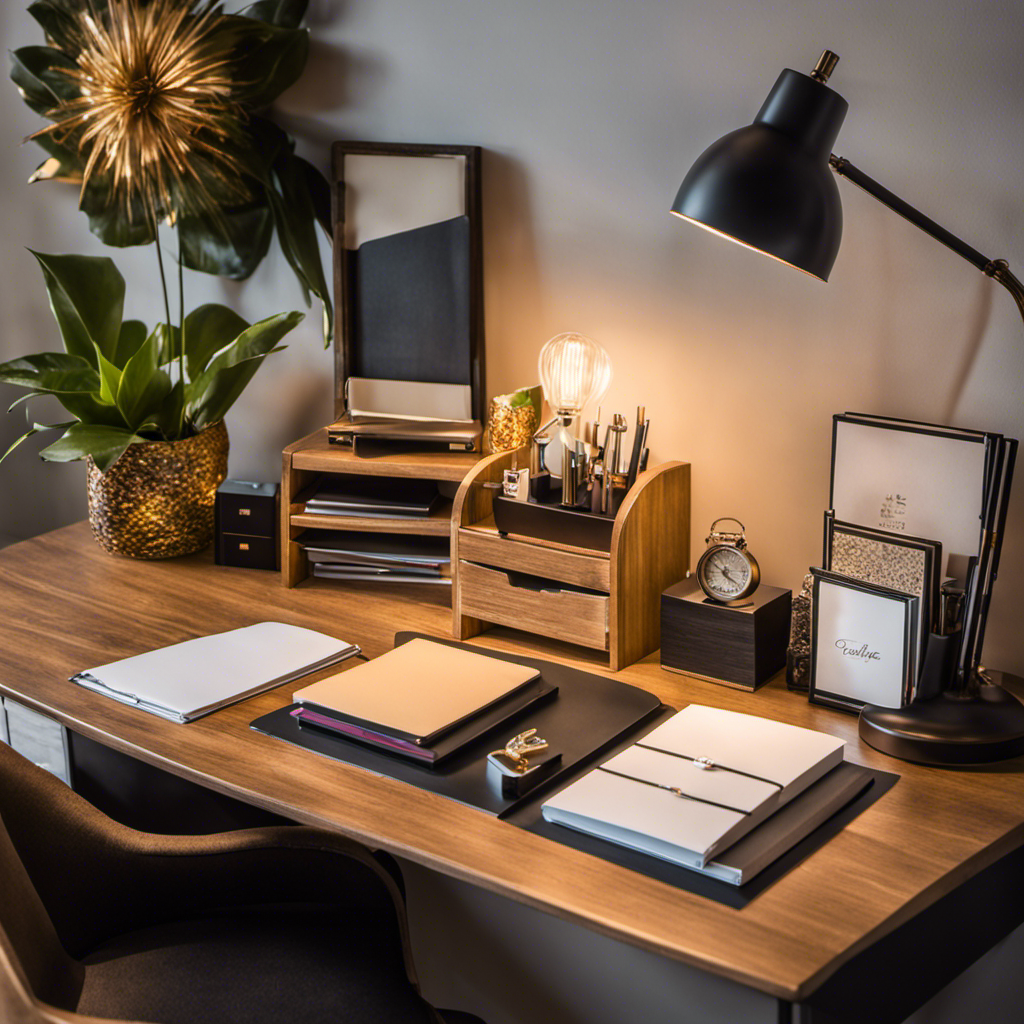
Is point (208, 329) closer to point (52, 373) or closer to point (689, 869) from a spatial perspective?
point (52, 373)

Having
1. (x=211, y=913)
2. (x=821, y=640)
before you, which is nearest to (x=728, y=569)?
(x=821, y=640)

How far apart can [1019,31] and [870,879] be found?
1028 millimetres

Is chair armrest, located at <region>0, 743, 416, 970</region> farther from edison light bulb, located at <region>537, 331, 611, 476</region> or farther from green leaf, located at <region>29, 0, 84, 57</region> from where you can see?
green leaf, located at <region>29, 0, 84, 57</region>

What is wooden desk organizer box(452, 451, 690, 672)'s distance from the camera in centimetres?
153

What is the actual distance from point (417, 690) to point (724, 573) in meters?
0.44

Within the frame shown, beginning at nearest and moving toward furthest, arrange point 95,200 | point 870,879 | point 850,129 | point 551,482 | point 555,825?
1. point 870,879
2. point 555,825
3. point 850,129
4. point 551,482
5. point 95,200

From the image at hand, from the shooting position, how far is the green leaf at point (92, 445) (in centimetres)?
181

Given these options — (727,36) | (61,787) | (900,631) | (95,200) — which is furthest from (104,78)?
(900,631)

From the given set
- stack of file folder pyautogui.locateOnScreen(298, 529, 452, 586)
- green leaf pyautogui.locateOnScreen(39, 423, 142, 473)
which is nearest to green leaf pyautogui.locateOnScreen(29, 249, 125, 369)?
green leaf pyautogui.locateOnScreen(39, 423, 142, 473)

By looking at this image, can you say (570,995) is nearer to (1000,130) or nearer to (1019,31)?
A: (1000,130)

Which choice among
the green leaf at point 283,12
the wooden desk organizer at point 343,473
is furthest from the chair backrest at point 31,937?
the green leaf at point 283,12

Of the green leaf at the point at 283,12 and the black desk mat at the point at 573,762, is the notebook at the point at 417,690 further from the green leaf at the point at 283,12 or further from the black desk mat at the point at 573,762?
the green leaf at the point at 283,12

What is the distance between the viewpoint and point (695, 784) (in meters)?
1.18

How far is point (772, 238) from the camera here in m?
1.24
